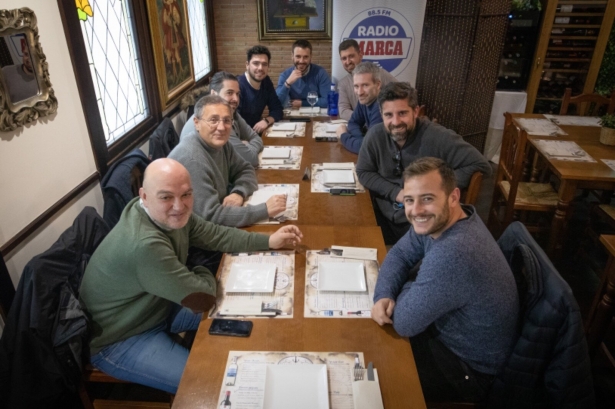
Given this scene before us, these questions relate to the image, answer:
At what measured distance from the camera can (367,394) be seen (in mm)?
1095

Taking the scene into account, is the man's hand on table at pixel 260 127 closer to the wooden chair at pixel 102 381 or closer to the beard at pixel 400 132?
the beard at pixel 400 132

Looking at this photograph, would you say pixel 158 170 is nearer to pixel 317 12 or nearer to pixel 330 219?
pixel 330 219

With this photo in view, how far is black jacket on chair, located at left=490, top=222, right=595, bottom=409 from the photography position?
1.17m

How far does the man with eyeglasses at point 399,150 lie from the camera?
220cm

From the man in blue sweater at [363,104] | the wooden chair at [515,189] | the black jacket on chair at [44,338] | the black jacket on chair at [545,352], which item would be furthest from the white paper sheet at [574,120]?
the black jacket on chair at [44,338]

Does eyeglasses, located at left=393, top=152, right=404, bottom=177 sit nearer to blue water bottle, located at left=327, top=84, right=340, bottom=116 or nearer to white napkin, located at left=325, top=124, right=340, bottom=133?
white napkin, located at left=325, top=124, right=340, bottom=133

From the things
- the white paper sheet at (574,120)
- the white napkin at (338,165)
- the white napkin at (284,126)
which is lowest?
the white napkin at (338,165)

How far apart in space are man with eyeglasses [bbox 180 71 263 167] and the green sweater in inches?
35.8

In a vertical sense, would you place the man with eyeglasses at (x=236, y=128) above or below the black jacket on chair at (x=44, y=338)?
above

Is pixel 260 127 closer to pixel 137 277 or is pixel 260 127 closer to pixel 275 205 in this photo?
pixel 275 205

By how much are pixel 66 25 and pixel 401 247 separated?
72.3 inches

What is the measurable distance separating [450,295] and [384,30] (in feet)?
11.6

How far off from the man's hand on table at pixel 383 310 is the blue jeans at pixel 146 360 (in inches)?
28.6

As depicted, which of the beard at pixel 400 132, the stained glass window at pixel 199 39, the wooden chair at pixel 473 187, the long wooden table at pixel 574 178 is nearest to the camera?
the wooden chair at pixel 473 187
